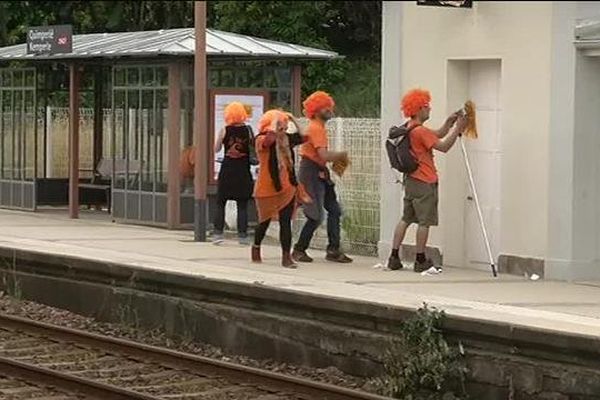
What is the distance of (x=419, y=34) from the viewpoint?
615 inches

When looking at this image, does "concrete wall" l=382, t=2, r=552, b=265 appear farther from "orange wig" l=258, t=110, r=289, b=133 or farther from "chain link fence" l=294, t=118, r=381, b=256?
"chain link fence" l=294, t=118, r=381, b=256

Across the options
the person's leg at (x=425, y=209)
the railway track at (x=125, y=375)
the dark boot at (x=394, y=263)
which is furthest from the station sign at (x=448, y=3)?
the railway track at (x=125, y=375)

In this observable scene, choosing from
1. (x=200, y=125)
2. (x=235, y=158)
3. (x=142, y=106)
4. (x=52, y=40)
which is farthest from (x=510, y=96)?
(x=52, y=40)

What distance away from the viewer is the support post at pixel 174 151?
20.2 m

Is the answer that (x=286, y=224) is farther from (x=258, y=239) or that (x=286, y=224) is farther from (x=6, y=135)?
(x=6, y=135)

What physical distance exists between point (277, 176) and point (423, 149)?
4.96ft

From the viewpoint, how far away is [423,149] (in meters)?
14.5

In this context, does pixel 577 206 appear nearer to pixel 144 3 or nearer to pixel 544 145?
pixel 544 145

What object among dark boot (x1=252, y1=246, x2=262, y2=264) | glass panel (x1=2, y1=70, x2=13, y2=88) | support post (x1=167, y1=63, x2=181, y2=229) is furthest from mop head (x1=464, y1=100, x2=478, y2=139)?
glass panel (x1=2, y1=70, x2=13, y2=88)

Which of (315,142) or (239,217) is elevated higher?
(315,142)

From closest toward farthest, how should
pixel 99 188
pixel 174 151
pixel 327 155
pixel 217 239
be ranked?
1. pixel 327 155
2. pixel 217 239
3. pixel 174 151
4. pixel 99 188

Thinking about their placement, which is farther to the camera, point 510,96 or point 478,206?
point 478,206

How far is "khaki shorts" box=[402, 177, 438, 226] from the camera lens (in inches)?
566

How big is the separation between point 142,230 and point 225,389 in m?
9.01
